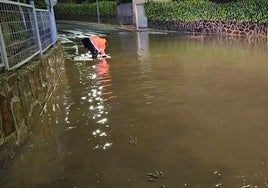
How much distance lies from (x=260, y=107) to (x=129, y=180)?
3109 mm

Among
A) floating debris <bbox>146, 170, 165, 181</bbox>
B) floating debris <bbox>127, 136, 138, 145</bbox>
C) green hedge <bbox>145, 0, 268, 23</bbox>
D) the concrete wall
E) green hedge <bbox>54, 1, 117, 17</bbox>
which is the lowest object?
floating debris <bbox>146, 170, 165, 181</bbox>

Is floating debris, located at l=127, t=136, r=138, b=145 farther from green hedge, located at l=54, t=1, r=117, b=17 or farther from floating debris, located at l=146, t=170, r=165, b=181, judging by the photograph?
green hedge, located at l=54, t=1, r=117, b=17

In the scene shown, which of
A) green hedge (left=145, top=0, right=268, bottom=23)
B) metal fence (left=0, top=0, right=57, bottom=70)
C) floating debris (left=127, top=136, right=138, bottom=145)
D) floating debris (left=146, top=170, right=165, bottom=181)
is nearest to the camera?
floating debris (left=146, top=170, right=165, bottom=181)

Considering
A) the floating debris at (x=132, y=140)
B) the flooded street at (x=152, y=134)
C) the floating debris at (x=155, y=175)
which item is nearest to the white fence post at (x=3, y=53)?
the flooded street at (x=152, y=134)

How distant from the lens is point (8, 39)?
5688 millimetres

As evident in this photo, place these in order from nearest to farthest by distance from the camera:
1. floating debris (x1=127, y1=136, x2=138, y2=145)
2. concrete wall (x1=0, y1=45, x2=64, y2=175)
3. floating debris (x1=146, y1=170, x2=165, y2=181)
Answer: floating debris (x1=146, y1=170, x2=165, y2=181) < concrete wall (x1=0, y1=45, x2=64, y2=175) < floating debris (x1=127, y1=136, x2=138, y2=145)

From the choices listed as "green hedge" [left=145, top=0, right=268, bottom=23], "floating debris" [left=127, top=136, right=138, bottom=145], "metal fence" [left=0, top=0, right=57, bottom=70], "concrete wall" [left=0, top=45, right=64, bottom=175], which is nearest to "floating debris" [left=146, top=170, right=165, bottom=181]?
"floating debris" [left=127, top=136, right=138, bottom=145]

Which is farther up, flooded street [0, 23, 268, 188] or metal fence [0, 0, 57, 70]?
metal fence [0, 0, 57, 70]

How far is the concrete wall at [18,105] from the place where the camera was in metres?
4.29

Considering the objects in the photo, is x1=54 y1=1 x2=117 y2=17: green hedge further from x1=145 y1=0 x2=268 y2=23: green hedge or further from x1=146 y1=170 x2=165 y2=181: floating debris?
x1=146 y1=170 x2=165 y2=181: floating debris

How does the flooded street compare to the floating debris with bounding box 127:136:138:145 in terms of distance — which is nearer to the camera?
the flooded street

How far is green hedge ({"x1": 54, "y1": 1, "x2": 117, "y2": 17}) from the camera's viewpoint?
123 feet

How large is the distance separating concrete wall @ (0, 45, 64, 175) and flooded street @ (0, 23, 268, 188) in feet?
0.59

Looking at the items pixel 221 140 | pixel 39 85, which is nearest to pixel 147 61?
pixel 39 85
